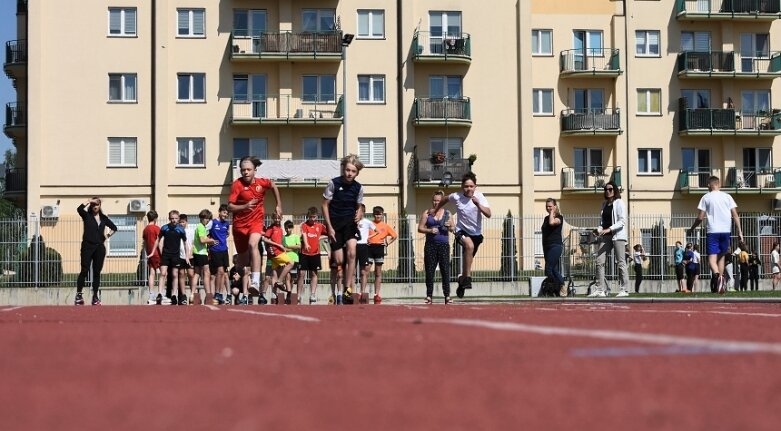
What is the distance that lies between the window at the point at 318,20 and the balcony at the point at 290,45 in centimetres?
95

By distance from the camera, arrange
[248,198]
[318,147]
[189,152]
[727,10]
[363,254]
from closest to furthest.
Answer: [248,198]
[363,254]
[189,152]
[318,147]
[727,10]

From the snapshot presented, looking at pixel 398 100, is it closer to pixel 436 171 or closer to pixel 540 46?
pixel 436 171

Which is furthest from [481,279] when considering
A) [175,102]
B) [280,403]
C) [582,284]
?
[280,403]

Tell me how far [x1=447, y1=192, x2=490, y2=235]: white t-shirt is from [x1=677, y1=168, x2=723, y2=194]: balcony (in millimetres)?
41469

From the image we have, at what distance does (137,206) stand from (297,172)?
6.65m

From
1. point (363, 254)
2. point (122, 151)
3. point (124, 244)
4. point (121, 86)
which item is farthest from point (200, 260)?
point (121, 86)

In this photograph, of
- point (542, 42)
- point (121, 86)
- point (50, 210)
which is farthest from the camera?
point (542, 42)

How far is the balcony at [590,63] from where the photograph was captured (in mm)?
56500

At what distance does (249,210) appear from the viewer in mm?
17125

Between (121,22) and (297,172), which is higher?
(121,22)

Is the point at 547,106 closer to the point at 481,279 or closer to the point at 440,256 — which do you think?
the point at 481,279

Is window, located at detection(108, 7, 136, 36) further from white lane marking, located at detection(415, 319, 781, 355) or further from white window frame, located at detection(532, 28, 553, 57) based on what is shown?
white lane marking, located at detection(415, 319, 781, 355)

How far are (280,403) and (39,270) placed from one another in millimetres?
30412

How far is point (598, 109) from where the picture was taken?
5722 centimetres
